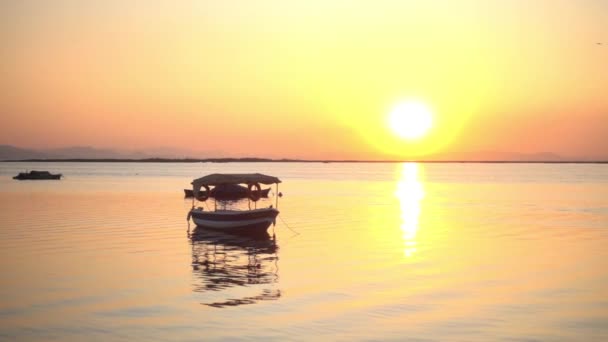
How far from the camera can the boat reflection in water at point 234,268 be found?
2606 cm

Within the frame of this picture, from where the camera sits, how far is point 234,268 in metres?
33.2

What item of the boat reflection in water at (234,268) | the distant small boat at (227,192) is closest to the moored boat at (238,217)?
the boat reflection in water at (234,268)

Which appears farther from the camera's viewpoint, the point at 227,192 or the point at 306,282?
the point at 227,192

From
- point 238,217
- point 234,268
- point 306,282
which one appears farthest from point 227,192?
point 306,282

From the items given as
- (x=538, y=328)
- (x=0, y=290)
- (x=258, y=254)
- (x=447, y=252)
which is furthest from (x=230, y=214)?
(x=538, y=328)

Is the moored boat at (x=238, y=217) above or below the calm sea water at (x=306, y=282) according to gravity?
above

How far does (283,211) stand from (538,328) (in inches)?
2098

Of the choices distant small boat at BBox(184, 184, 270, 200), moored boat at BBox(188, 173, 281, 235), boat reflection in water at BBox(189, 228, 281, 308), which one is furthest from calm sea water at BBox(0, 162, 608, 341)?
distant small boat at BBox(184, 184, 270, 200)

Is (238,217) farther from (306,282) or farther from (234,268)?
(306,282)

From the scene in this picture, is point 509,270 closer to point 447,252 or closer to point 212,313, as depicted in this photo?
point 447,252

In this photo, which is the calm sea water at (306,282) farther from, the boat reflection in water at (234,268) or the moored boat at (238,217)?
the moored boat at (238,217)

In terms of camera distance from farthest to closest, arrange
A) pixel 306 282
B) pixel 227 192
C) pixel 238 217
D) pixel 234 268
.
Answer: pixel 227 192 < pixel 238 217 < pixel 234 268 < pixel 306 282

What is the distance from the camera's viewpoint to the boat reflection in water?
26062 millimetres

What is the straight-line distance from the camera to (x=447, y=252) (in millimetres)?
39312
